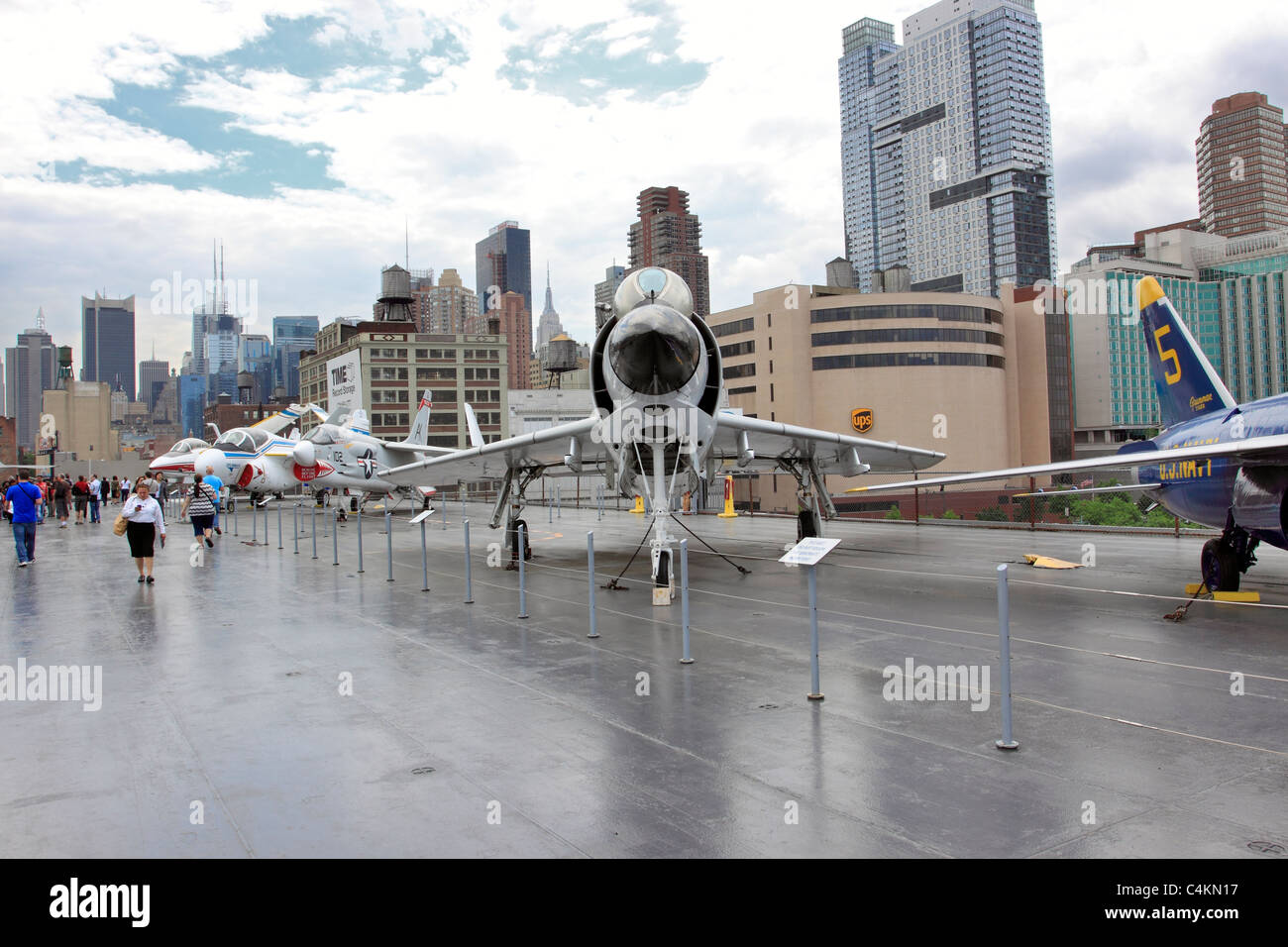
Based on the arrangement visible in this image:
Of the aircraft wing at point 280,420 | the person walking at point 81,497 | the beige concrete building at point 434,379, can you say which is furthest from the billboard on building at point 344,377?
the beige concrete building at point 434,379

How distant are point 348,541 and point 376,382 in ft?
312

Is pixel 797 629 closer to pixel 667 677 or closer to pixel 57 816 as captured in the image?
pixel 667 677

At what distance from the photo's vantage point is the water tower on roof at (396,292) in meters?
110

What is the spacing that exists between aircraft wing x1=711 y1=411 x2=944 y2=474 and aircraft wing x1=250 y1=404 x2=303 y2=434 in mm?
25258

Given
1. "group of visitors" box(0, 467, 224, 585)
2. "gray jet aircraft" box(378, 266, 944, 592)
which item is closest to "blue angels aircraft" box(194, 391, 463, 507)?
"group of visitors" box(0, 467, 224, 585)

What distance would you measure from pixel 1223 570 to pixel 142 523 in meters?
16.7

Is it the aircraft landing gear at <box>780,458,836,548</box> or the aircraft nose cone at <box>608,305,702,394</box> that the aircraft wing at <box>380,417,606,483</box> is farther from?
the aircraft landing gear at <box>780,458,836,548</box>

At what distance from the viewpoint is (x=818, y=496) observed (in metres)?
18.4

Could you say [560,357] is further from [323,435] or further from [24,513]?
[24,513]

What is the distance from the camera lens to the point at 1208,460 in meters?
10.6

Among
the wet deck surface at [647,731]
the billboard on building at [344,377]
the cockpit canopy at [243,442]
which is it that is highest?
the billboard on building at [344,377]

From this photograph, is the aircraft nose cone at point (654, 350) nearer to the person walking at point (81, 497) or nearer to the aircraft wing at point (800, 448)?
the aircraft wing at point (800, 448)

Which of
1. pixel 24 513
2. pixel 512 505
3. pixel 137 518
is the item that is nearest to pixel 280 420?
pixel 24 513

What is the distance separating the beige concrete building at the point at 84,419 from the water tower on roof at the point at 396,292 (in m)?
57.7
